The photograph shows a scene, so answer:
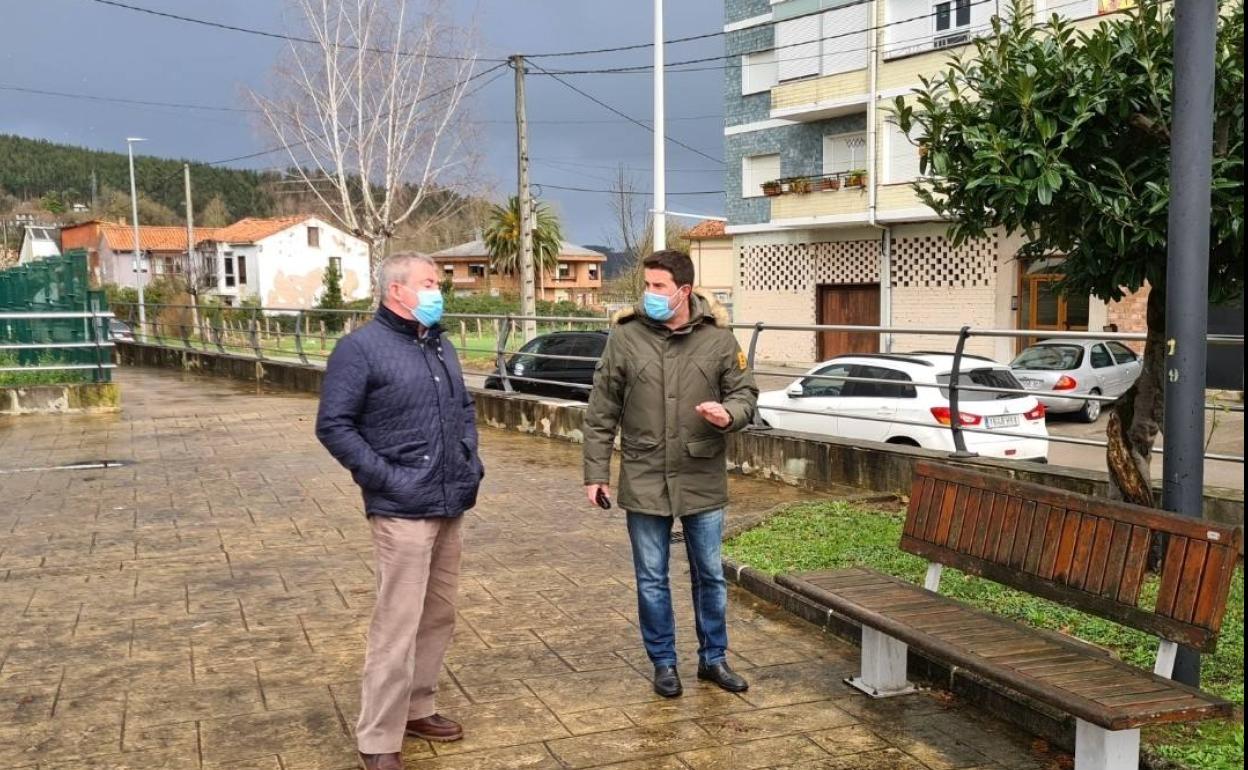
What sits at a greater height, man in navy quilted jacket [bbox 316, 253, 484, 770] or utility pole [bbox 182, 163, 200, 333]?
utility pole [bbox 182, 163, 200, 333]

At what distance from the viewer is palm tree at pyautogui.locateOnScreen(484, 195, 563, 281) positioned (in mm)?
63625

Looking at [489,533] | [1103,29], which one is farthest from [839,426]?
[1103,29]

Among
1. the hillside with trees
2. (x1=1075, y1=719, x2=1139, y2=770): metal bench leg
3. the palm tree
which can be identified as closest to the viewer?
(x1=1075, y1=719, x2=1139, y2=770): metal bench leg

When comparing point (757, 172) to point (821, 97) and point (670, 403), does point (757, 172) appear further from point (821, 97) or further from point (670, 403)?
point (670, 403)

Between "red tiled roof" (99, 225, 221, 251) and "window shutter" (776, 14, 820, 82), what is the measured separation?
64.1 meters

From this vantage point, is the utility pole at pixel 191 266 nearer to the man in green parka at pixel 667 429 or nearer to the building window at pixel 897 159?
the building window at pixel 897 159

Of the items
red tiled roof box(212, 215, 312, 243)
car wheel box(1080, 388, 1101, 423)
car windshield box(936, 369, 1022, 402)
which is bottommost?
car wheel box(1080, 388, 1101, 423)

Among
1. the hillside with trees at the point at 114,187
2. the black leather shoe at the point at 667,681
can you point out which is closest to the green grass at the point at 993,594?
the black leather shoe at the point at 667,681

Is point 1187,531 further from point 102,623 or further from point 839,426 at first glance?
point 839,426

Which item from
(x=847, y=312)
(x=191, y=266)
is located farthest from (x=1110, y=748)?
(x=191, y=266)

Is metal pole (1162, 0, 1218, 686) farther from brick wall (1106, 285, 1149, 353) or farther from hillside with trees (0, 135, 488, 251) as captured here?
hillside with trees (0, 135, 488, 251)

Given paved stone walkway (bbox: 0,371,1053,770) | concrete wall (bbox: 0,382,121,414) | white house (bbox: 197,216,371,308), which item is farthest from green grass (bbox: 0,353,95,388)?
white house (bbox: 197,216,371,308)

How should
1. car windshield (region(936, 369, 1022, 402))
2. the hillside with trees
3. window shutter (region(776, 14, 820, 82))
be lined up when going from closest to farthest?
car windshield (region(936, 369, 1022, 402))
window shutter (region(776, 14, 820, 82))
the hillside with trees

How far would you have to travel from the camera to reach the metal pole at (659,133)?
64.2 ft
